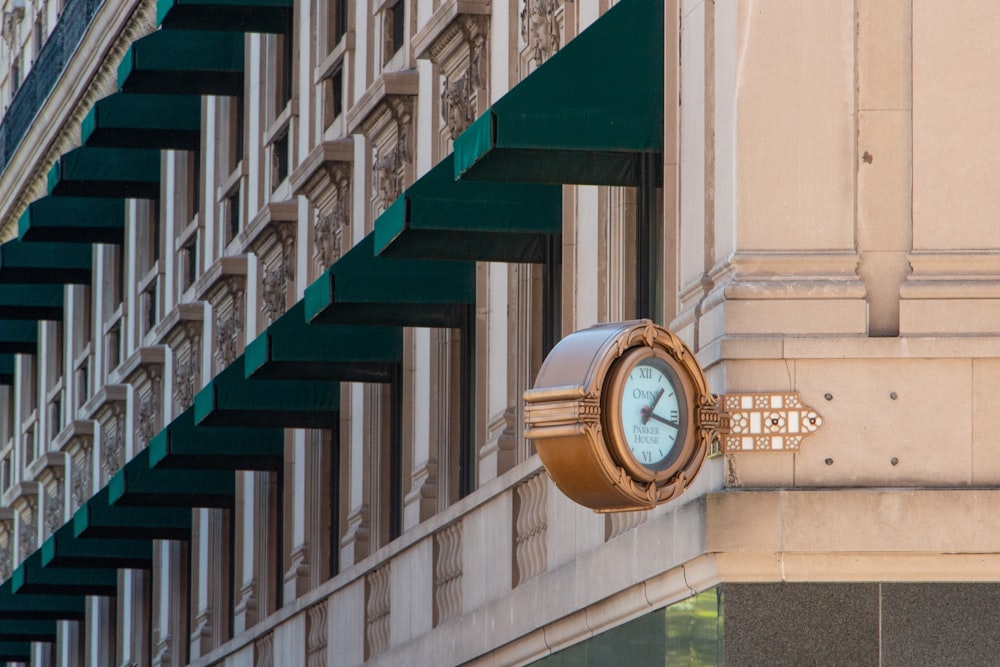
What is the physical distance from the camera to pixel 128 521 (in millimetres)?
32188

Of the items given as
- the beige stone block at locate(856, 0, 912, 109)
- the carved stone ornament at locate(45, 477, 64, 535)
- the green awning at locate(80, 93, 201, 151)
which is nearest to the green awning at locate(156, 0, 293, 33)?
the green awning at locate(80, 93, 201, 151)

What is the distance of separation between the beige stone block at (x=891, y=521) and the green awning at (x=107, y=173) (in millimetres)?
22691

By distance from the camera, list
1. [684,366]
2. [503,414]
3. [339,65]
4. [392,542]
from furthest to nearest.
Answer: [339,65]
[392,542]
[503,414]
[684,366]

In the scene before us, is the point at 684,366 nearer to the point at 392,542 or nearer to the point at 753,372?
the point at 753,372

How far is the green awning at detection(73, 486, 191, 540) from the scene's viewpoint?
1267 inches

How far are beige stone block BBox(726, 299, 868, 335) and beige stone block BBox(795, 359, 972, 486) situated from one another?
0.21 metres

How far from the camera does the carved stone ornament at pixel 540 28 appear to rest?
19375 mm

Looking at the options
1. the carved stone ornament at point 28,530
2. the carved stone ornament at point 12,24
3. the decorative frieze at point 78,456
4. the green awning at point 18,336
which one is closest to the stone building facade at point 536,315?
the decorative frieze at point 78,456

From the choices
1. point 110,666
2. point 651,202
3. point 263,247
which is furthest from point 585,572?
point 110,666

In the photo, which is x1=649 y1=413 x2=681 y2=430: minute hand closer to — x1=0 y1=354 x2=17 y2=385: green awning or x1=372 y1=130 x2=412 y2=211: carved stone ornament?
x1=372 y1=130 x2=412 y2=211: carved stone ornament

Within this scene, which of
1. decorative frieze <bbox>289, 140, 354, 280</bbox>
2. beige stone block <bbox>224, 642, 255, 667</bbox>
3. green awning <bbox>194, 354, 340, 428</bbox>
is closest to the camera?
green awning <bbox>194, 354, 340, 428</bbox>

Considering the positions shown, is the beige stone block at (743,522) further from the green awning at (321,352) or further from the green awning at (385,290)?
the green awning at (321,352)

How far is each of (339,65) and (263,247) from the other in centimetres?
319

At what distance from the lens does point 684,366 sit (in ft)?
47.3
